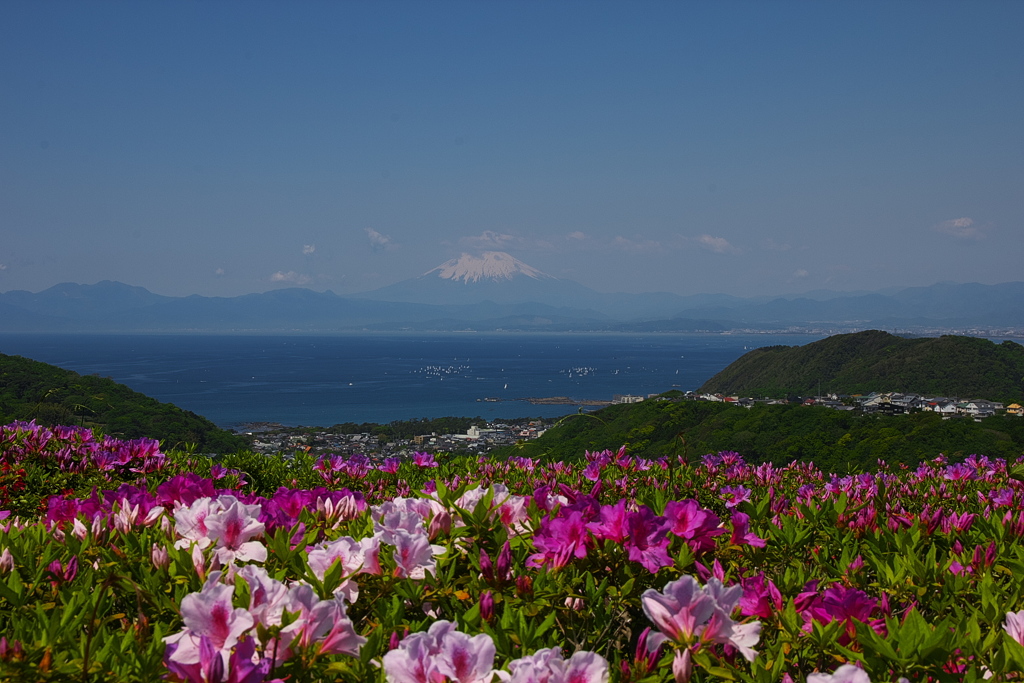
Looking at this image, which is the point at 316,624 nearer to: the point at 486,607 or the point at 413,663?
the point at 413,663

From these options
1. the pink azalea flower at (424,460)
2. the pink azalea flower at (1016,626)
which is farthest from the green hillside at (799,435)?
the pink azalea flower at (1016,626)

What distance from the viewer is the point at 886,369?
51.2 meters

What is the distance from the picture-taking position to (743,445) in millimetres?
15750

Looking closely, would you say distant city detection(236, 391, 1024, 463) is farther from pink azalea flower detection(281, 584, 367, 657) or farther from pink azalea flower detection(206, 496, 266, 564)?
pink azalea flower detection(281, 584, 367, 657)

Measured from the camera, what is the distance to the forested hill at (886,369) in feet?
148

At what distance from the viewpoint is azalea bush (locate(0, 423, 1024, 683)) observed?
146 cm

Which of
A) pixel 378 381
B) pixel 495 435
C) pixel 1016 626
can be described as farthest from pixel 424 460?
pixel 378 381

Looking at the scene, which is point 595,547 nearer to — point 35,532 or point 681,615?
point 681,615

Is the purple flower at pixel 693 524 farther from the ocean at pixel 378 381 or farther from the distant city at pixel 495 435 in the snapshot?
the ocean at pixel 378 381

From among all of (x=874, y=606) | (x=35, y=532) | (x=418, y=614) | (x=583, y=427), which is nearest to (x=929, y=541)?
(x=874, y=606)

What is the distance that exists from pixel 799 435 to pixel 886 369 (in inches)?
1692

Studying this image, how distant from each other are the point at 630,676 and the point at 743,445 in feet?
50.1

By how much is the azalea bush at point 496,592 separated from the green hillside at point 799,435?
660 cm

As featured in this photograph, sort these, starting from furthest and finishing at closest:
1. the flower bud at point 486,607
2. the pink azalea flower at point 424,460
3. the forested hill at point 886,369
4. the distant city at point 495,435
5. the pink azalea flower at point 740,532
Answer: the forested hill at point 886,369, the distant city at point 495,435, the pink azalea flower at point 424,460, the pink azalea flower at point 740,532, the flower bud at point 486,607
